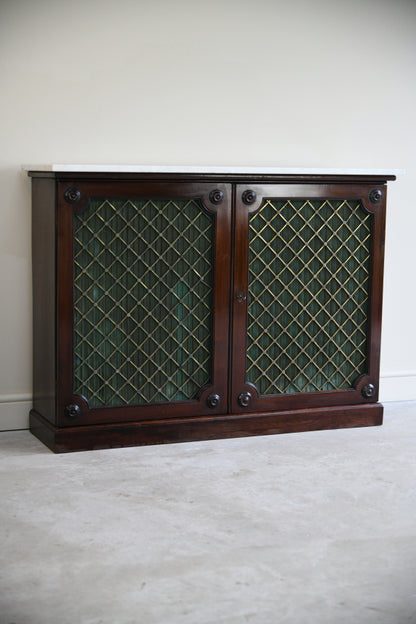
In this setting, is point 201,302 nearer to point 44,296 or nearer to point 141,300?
point 141,300

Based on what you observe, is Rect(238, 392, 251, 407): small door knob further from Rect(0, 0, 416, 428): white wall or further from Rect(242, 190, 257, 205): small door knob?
Rect(0, 0, 416, 428): white wall

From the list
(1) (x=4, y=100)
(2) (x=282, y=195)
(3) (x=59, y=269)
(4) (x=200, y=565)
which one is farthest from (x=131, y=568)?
(1) (x=4, y=100)

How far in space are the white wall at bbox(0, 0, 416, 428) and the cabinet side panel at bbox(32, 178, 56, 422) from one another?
0.26 ft

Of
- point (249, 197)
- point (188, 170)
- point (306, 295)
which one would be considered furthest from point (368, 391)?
point (188, 170)

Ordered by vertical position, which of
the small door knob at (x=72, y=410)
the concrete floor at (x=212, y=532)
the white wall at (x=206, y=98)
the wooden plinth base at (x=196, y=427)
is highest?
the white wall at (x=206, y=98)

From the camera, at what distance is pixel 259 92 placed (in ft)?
13.7

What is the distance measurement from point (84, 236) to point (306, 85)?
144 centimetres

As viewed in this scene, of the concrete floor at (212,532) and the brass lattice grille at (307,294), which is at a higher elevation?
the brass lattice grille at (307,294)

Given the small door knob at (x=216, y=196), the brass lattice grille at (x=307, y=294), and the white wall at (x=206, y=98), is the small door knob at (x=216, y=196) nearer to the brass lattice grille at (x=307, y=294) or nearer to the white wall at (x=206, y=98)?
the brass lattice grille at (x=307, y=294)

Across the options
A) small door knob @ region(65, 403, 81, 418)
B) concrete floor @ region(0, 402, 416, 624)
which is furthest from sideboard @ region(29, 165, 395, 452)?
concrete floor @ region(0, 402, 416, 624)

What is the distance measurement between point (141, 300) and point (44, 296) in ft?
1.33

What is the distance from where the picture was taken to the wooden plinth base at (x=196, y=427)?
358 centimetres

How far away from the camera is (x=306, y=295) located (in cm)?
387

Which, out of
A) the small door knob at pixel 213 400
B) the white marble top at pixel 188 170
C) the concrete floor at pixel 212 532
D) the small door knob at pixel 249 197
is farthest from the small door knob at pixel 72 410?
the small door knob at pixel 249 197
